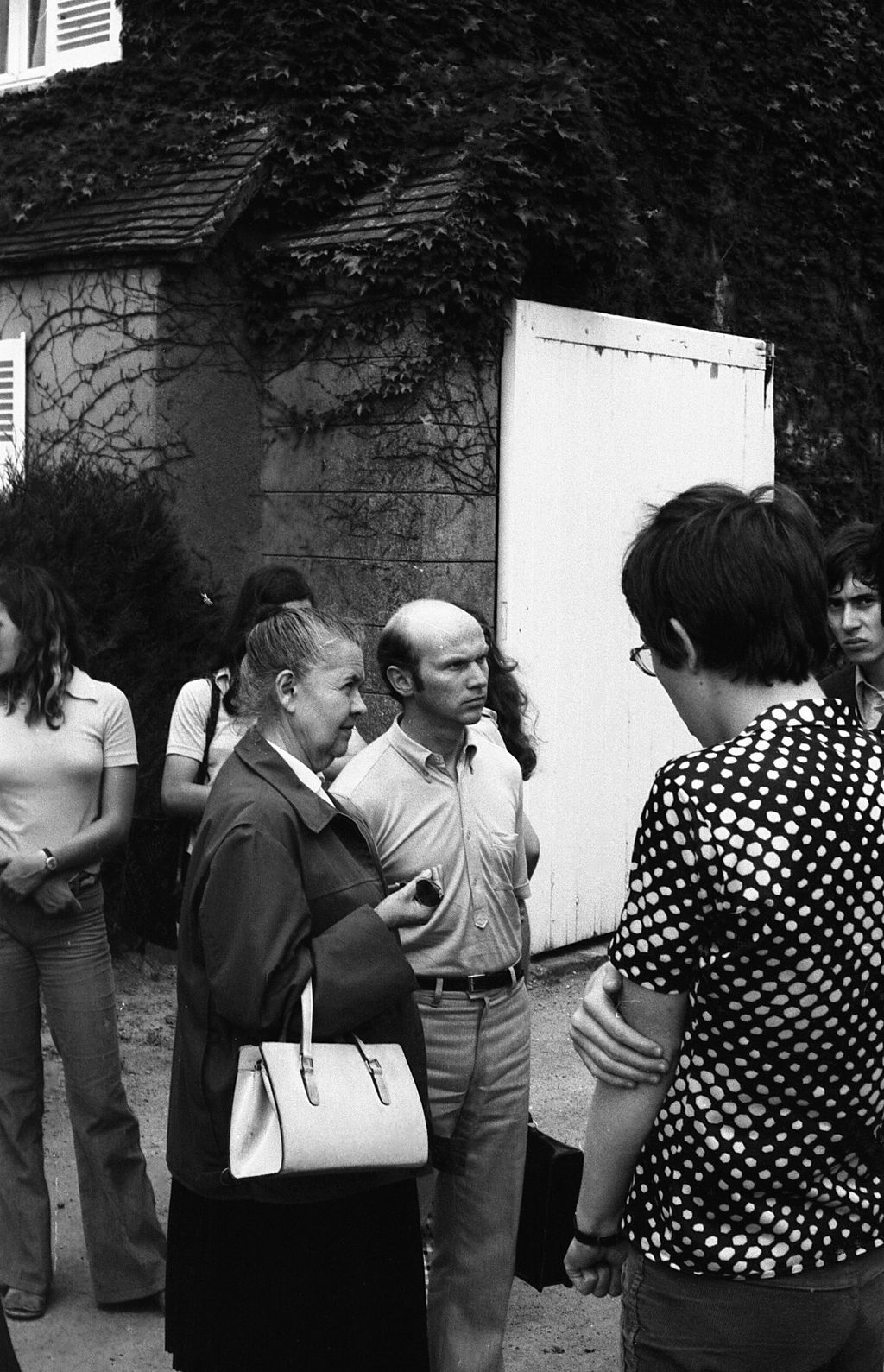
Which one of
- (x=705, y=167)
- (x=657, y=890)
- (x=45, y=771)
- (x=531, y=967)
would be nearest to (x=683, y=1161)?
(x=657, y=890)

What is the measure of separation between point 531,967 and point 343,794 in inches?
141

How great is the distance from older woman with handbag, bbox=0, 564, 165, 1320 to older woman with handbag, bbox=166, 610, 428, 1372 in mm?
1239

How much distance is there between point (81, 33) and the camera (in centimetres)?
825

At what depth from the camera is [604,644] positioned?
723 cm

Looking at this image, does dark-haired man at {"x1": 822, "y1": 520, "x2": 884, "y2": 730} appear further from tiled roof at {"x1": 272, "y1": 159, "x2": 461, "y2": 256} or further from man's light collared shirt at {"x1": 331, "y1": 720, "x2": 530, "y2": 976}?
tiled roof at {"x1": 272, "y1": 159, "x2": 461, "y2": 256}

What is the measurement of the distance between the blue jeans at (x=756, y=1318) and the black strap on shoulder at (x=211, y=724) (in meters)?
2.82

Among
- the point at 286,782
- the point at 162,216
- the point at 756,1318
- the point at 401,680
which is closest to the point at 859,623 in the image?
the point at 401,680

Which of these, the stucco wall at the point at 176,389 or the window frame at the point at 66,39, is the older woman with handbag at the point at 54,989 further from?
the window frame at the point at 66,39

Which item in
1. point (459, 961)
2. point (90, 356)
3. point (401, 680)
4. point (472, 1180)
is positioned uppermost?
point (90, 356)

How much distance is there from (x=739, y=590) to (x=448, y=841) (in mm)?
1672

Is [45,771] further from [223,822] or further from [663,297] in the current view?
[663,297]

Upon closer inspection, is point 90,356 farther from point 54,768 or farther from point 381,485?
point 54,768

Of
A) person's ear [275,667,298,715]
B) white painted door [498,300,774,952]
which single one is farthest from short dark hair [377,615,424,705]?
white painted door [498,300,774,952]

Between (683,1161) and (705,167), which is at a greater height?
(705,167)
